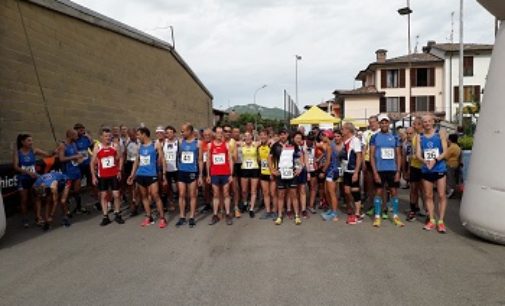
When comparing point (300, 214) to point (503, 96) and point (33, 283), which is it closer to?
point (503, 96)

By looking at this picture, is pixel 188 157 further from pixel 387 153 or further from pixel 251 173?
pixel 387 153

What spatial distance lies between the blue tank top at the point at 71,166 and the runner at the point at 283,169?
14.0 ft

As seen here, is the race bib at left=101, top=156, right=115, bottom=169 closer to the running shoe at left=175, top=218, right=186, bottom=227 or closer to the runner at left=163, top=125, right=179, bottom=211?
the runner at left=163, top=125, right=179, bottom=211

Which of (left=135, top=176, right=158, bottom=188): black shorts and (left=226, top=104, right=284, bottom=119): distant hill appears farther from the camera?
(left=226, top=104, right=284, bottom=119): distant hill

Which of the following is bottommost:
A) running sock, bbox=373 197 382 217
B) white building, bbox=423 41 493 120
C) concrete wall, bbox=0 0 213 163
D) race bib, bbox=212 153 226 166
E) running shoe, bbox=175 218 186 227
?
running shoe, bbox=175 218 186 227

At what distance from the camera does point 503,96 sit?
603 cm

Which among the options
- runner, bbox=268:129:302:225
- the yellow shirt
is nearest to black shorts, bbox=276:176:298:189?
runner, bbox=268:129:302:225

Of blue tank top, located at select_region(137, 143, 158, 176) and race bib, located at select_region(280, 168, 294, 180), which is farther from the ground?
blue tank top, located at select_region(137, 143, 158, 176)

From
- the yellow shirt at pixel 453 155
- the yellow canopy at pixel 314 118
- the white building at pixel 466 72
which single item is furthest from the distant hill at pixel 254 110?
the yellow shirt at pixel 453 155

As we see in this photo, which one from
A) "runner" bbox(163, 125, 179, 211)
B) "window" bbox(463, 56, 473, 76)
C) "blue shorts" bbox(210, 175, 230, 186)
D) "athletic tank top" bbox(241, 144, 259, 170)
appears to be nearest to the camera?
"blue shorts" bbox(210, 175, 230, 186)

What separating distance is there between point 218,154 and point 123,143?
9.19ft

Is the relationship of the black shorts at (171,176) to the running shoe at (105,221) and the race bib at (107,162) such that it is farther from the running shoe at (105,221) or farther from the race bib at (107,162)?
the running shoe at (105,221)

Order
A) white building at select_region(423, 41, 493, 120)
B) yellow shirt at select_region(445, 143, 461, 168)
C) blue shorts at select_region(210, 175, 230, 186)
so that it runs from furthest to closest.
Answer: white building at select_region(423, 41, 493, 120) < yellow shirt at select_region(445, 143, 461, 168) < blue shorts at select_region(210, 175, 230, 186)

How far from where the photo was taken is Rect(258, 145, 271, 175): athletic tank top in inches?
337
